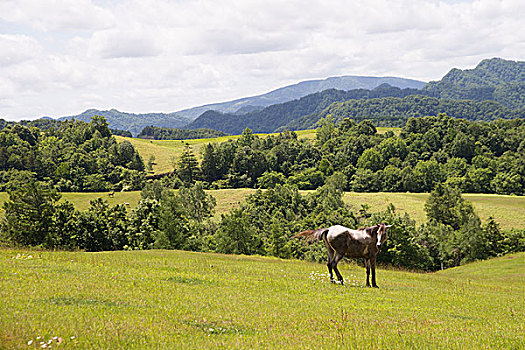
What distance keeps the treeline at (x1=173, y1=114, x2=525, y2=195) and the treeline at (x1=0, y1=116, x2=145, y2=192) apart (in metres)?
25.1

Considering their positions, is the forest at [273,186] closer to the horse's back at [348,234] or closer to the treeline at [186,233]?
the treeline at [186,233]

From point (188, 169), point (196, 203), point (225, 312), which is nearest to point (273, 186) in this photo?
point (188, 169)

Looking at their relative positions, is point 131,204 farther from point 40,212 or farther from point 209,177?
point 40,212

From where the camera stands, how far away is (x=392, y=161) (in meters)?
164

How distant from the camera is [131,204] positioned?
127312 mm

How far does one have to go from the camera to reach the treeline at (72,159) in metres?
157

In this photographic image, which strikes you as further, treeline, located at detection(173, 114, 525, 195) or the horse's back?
treeline, located at detection(173, 114, 525, 195)

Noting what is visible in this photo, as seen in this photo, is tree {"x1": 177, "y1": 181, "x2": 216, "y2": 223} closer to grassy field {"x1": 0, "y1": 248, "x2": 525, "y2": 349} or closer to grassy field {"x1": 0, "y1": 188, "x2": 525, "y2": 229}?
grassy field {"x1": 0, "y1": 188, "x2": 525, "y2": 229}

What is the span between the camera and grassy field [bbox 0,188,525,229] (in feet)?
325

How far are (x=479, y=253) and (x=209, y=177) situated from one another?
122 meters

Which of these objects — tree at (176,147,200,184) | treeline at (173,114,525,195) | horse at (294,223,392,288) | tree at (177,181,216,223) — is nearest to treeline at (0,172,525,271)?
tree at (177,181,216,223)

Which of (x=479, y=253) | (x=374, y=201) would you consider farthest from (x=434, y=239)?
(x=374, y=201)

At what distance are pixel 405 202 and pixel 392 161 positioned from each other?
1874 inches

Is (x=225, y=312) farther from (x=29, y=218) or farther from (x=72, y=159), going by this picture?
(x=72, y=159)
